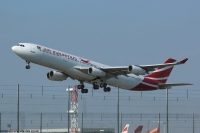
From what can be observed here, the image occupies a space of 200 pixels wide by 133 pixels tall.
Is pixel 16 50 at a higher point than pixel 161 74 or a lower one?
higher

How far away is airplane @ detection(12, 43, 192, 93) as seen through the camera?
156 feet

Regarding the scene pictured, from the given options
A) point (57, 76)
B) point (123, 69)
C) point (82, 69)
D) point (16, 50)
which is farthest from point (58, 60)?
point (123, 69)

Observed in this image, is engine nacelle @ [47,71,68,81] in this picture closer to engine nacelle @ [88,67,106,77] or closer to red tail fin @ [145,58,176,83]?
engine nacelle @ [88,67,106,77]

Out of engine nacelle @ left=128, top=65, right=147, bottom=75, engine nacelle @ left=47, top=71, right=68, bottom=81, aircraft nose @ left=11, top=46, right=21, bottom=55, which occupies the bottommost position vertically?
engine nacelle @ left=47, top=71, right=68, bottom=81

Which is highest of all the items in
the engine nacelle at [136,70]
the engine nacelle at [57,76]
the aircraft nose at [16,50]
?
the aircraft nose at [16,50]

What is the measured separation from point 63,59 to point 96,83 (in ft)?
19.7

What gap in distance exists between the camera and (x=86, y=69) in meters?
50.9

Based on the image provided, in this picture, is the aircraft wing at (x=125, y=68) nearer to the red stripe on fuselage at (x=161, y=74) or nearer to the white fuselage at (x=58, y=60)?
the white fuselage at (x=58, y=60)

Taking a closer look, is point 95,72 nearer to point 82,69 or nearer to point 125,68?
point 82,69

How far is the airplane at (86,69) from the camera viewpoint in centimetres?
4741

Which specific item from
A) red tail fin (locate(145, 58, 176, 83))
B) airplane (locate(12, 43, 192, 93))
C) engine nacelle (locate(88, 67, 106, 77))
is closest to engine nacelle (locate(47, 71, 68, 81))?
airplane (locate(12, 43, 192, 93))

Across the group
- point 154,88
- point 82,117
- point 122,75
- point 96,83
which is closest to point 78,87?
point 96,83

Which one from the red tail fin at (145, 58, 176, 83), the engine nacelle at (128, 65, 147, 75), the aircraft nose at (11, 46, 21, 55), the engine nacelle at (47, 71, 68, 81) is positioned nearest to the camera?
the aircraft nose at (11, 46, 21, 55)

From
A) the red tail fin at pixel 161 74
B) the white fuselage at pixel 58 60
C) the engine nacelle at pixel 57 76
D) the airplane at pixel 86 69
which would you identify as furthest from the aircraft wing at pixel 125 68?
the red tail fin at pixel 161 74
